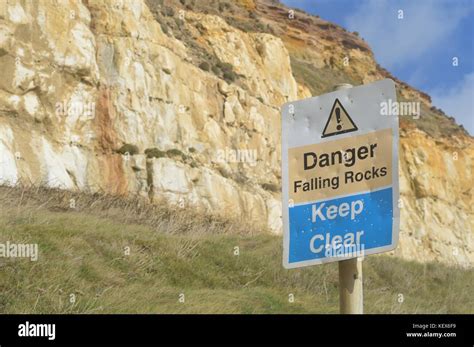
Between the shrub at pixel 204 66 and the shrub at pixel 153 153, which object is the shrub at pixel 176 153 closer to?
the shrub at pixel 153 153

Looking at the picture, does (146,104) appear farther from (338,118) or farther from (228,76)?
(338,118)

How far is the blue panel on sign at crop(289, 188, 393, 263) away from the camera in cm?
254

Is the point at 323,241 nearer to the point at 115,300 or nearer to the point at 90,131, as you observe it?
the point at 115,300

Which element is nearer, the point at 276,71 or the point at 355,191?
the point at 355,191

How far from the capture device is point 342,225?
2592 mm

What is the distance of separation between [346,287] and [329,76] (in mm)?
38869

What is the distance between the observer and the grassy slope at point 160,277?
528 cm

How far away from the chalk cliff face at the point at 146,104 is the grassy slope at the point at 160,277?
173 inches

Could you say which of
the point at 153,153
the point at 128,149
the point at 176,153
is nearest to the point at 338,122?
the point at 128,149

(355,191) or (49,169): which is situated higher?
(49,169)

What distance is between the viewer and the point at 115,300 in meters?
5.30

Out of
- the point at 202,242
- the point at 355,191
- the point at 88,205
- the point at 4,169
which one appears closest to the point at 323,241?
the point at 355,191

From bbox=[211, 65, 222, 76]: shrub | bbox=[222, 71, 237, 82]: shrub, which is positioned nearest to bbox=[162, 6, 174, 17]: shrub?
bbox=[211, 65, 222, 76]: shrub

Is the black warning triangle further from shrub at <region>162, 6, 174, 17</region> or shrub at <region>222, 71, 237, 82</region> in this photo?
shrub at <region>162, 6, 174, 17</region>
